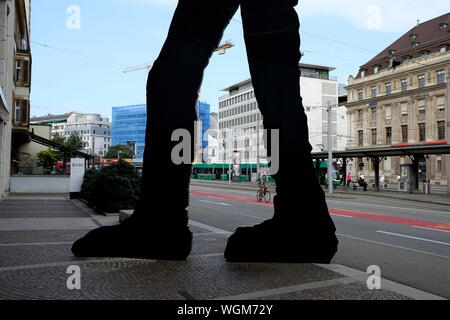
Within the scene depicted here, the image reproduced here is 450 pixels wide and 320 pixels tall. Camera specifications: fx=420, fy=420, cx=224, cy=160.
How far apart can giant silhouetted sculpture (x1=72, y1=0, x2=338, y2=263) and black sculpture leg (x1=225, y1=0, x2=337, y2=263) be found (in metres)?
0.02

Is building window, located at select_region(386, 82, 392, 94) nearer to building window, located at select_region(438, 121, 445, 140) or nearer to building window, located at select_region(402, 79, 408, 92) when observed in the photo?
building window, located at select_region(402, 79, 408, 92)

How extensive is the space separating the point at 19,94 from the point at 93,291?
28635mm

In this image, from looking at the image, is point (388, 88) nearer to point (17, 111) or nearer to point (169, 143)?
point (17, 111)

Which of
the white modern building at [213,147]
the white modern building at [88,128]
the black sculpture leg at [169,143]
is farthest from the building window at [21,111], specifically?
the white modern building at [88,128]

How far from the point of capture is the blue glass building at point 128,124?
325 feet

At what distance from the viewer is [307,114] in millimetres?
80250

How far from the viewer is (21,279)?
521 centimetres

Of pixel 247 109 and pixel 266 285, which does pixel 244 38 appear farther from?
pixel 247 109

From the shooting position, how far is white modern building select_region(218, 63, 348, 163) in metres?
78.0

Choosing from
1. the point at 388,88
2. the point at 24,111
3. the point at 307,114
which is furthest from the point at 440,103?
the point at 24,111

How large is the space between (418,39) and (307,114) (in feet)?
84.2

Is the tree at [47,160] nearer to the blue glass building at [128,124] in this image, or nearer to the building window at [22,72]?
the building window at [22,72]

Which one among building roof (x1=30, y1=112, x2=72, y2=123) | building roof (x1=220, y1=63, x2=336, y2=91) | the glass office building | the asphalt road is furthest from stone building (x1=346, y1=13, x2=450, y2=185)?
building roof (x1=30, y1=112, x2=72, y2=123)
